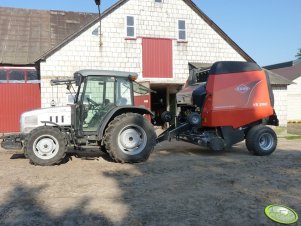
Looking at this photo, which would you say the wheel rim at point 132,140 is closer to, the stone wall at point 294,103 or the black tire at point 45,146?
the black tire at point 45,146

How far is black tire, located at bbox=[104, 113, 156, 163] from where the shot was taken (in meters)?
8.01

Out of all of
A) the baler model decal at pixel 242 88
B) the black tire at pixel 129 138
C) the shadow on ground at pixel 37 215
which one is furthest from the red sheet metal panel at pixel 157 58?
the shadow on ground at pixel 37 215

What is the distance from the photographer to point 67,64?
16.1 meters

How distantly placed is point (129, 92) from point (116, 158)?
66.2 inches

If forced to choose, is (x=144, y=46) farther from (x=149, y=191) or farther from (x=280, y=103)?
(x=149, y=191)

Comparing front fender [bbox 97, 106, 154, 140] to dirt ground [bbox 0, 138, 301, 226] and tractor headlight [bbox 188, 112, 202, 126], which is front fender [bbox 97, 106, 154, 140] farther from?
tractor headlight [bbox 188, 112, 202, 126]

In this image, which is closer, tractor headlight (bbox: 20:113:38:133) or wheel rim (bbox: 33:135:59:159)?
wheel rim (bbox: 33:135:59:159)

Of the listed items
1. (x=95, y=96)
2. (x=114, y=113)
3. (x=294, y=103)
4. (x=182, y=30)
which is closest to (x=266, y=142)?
(x=114, y=113)

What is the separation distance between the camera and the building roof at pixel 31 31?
17719mm

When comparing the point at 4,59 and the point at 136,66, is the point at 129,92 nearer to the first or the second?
the point at 136,66

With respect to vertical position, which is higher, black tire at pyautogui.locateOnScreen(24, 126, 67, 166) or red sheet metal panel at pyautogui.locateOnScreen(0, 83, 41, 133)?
red sheet metal panel at pyautogui.locateOnScreen(0, 83, 41, 133)

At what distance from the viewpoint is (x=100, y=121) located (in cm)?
822

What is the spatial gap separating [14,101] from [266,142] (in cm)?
1267
